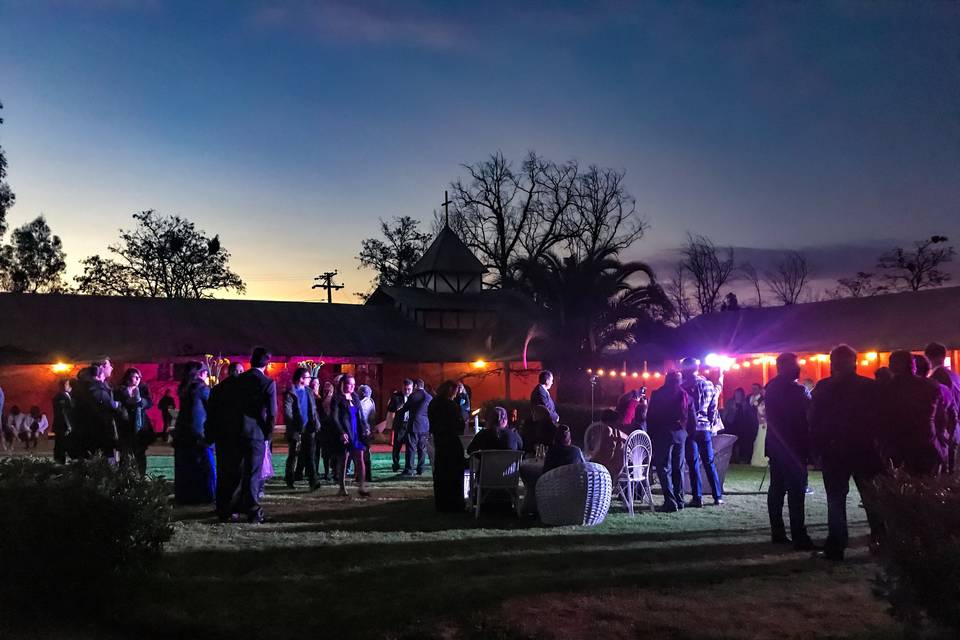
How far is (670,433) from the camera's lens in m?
9.75

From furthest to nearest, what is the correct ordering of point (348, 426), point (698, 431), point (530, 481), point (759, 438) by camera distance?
point (759, 438) < point (348, 426) < point (698, 431) < point (530, 481)

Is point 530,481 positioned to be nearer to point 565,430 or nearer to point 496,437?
point 496,437

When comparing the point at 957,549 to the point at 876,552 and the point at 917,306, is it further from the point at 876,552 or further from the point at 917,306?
the point at 917,306

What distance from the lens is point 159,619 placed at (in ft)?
17.1

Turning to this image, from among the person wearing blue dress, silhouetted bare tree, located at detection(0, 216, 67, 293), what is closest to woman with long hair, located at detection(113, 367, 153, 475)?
the person wearing blue dress

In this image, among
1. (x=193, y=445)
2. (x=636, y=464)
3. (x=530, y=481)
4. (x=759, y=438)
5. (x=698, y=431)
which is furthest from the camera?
(x=759, y=438)

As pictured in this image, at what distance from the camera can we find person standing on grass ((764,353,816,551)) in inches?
285

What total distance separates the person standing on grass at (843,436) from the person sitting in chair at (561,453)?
8.56 feet

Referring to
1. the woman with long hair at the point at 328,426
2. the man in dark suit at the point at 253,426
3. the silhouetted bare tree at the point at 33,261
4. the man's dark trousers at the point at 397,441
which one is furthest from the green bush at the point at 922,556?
the silhouetted bare tree at the point at 33,261

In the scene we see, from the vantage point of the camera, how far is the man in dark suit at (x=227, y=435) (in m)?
8.66

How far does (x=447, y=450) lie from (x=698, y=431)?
10.1 ft

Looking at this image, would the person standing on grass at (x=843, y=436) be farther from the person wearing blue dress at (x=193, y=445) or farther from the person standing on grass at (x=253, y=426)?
the person wearing blue dress at (x=193, y=445)

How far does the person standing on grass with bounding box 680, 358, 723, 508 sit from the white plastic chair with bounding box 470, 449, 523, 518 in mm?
2196

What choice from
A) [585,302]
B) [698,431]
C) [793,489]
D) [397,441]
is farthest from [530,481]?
[585,302]
